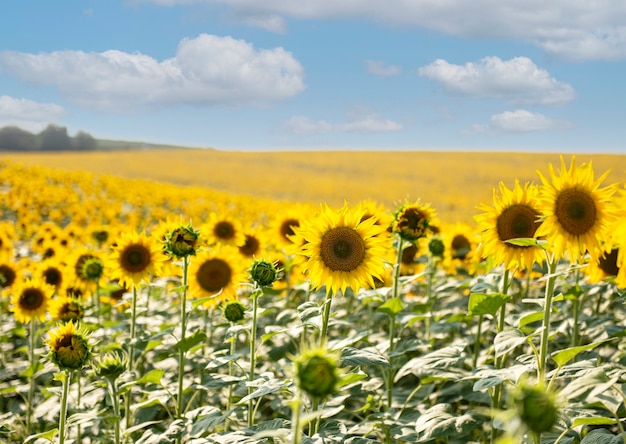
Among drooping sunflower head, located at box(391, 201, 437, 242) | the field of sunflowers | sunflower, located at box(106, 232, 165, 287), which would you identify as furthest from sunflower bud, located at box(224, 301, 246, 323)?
drooping sunflower head, located at box(391, 201, 437, 242)

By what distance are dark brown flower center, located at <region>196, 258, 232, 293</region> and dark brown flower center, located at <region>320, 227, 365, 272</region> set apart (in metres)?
1.89

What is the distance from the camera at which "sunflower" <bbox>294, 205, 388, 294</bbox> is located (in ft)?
10.8

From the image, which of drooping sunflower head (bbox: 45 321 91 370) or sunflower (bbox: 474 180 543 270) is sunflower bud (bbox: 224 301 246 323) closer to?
drooping sunflower head (bbox: 45 321 91 370)

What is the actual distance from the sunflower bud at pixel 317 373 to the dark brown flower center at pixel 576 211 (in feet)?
5.64

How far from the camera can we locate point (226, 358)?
3.40m

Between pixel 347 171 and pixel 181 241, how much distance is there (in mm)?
45340

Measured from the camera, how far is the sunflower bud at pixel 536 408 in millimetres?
1380

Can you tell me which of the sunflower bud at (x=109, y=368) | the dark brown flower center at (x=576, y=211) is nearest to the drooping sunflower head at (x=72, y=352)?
the sunflower bud at (x=109, y=368)

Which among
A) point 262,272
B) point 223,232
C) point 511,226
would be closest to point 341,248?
point 262,272

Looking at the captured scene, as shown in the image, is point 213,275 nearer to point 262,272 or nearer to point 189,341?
point 189,341

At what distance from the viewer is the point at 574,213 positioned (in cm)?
285

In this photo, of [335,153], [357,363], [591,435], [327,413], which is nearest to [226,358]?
[327,413]

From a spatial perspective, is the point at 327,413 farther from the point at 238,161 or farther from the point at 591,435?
the point at 238,161

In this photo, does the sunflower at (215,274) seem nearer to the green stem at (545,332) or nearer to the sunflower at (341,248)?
the sunflower at (341,248)
